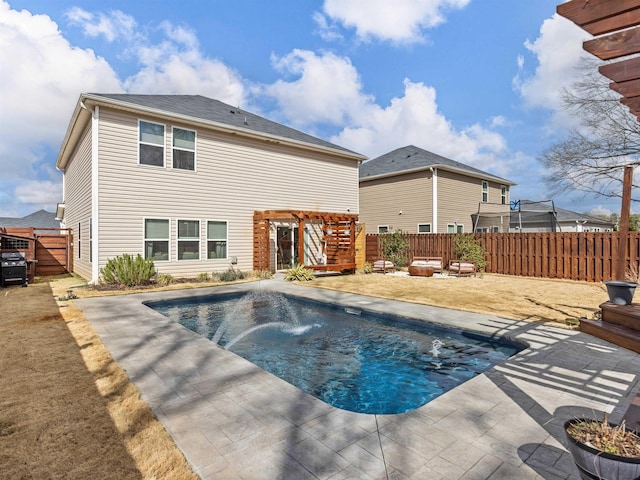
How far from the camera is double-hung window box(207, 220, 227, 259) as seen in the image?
40.4 ft

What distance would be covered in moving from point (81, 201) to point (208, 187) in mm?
4876

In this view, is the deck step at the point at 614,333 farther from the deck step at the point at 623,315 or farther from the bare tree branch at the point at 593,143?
the bare tree branch at the point at 593,143

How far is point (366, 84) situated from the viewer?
22.0 meters

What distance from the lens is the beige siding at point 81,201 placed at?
11.3 meters

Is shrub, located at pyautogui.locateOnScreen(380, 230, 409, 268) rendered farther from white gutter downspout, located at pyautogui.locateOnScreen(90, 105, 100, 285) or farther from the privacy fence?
white gutter downspout, located at pyautogui.locateOnScreen(90, 105, 100, 285)

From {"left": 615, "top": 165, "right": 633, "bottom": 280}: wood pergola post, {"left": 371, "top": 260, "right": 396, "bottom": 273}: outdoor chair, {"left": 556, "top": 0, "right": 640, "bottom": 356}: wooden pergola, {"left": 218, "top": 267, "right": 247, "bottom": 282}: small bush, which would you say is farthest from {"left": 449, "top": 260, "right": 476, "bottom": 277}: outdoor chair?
{"left": 556, "top": 0, "right": 640, "bottom": 356}: wooden pergola

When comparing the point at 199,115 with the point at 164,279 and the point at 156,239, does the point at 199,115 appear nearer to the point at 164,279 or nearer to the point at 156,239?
the point at 156,239

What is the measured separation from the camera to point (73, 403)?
300 cm

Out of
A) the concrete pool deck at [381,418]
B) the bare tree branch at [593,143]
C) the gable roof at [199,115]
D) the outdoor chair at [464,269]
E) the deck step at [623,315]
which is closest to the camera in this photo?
the concrete pool deck at [381,418]

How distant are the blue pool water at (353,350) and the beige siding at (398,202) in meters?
12.7

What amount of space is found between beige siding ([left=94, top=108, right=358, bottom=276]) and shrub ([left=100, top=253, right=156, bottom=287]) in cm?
55

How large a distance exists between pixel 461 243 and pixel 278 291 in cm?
875

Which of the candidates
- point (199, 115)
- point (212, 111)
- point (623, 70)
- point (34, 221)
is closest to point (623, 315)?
point (623, 70)

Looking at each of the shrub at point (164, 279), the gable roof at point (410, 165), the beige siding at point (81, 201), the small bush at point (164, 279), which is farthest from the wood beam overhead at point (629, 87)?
the gable roof at point (410, 165)
